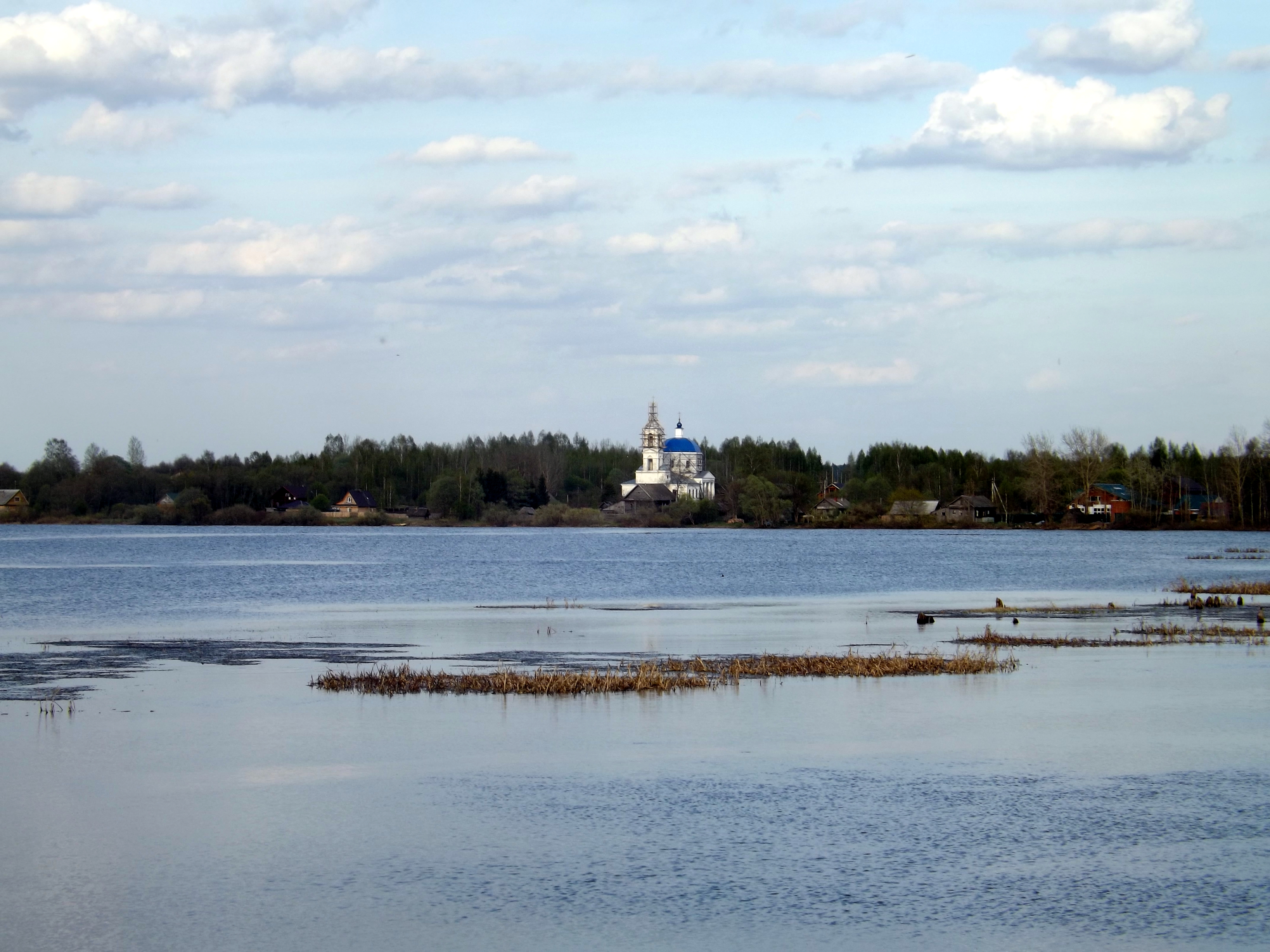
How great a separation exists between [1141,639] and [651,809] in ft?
67.5

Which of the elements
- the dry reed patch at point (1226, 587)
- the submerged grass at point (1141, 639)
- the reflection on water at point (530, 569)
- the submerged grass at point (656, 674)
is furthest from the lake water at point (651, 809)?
the dry reed patch at point (1226, 587)

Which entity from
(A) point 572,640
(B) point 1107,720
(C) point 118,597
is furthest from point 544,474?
(B) point 1107,720

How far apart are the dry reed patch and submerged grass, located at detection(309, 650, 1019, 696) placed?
21241 mm

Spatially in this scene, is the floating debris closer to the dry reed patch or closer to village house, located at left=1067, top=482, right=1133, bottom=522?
the dry reed patch

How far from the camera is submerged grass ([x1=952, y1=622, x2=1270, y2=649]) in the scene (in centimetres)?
3142

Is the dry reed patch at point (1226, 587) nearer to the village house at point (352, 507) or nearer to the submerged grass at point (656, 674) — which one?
the submerged grass at point (656, 674)

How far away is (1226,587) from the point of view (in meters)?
49.7

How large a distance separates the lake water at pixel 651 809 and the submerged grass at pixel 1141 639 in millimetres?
830

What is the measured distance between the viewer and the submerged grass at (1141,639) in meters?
31.4

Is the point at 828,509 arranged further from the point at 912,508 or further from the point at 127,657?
the point at 127,657

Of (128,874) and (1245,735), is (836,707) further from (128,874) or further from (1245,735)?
(128,874)

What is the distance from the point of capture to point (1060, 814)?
50.9 ft

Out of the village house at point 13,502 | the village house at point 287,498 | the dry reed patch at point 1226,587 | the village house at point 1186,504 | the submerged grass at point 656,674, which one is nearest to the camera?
the submerged grass at point 656,674

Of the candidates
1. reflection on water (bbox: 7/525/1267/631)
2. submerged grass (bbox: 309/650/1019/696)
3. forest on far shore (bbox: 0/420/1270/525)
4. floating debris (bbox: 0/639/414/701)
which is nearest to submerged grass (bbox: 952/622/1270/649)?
submerged grass (bbox: 309/650/1019/696)
